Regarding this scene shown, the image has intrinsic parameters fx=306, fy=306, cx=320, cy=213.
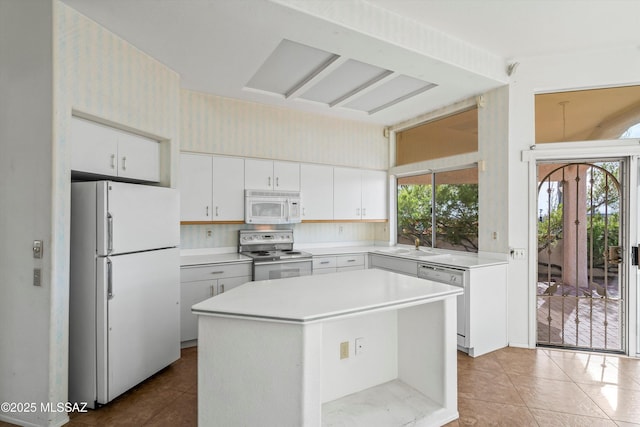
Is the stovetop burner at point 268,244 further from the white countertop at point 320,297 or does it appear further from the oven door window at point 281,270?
the white countertop at point 320,297

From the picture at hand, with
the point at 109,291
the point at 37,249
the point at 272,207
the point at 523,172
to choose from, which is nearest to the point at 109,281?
the point at 109,291

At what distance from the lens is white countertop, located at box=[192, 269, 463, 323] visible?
1.58 m

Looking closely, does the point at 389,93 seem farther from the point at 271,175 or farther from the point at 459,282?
the point at 459,282

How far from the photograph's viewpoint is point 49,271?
2027mm

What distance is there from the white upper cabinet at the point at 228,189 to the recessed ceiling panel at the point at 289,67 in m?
0.96

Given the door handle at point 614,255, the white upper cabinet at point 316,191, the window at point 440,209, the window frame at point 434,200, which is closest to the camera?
the door handle at point 614,255

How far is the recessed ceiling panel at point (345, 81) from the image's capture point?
3.10m

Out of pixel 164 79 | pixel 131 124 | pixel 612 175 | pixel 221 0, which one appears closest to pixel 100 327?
pixel 131 124

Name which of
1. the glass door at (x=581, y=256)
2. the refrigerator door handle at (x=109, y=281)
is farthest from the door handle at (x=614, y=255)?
the refrigerator door handle at (x=109, y=281)

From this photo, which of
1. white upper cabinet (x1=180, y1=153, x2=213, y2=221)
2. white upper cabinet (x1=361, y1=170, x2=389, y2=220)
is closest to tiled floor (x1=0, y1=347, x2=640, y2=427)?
white upper cabinet (x1=180, y1=153, x2=213, y2=221)

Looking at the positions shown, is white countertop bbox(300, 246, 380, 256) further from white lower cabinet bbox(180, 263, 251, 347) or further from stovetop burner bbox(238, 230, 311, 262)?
white lower cabinet bbox(180, 263, 251, 347)

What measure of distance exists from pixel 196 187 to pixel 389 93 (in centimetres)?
258

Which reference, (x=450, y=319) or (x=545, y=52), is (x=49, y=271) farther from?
(x=545, y=52)

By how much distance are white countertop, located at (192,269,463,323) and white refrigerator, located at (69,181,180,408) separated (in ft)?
3.35
